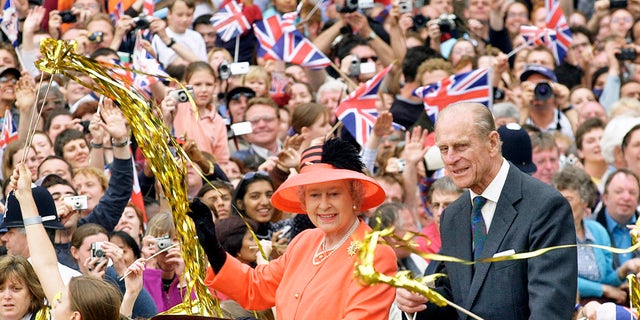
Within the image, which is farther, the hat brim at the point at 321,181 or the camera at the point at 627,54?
the camera at the point at 627,54

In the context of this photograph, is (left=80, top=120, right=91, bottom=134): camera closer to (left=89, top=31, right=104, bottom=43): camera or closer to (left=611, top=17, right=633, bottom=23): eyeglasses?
(left=89, top=31, right=104, bottom=43): camera

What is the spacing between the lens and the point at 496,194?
20.7 ft

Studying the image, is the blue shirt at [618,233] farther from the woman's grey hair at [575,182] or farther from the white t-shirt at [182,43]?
the white t-shirt at [182,43]

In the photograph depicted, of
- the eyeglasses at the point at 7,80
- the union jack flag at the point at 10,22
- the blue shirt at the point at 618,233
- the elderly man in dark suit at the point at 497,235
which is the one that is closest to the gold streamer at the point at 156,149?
the elderly man in dark suit at the point at 497,235

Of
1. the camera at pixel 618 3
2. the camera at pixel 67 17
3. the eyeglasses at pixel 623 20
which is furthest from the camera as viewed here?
the camera at pixel 618 3

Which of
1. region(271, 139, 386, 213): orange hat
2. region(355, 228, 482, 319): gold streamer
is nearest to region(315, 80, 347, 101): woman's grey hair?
region(271, 139, 386, 213): orange hat

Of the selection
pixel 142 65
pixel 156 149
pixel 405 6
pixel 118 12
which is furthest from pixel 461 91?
pixel 156 149

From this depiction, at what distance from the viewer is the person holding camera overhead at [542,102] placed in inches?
533

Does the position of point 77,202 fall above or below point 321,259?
below

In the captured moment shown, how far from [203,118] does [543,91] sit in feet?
10.9

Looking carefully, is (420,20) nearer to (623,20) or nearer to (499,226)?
(623,20)

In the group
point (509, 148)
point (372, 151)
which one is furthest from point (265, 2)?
point (509, 148)

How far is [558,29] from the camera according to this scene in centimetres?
1611

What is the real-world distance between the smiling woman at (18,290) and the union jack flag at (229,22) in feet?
25.8
